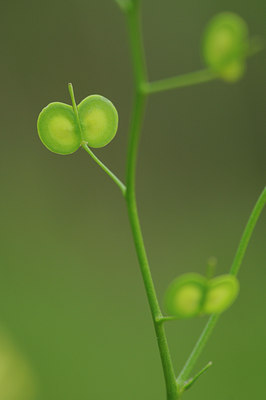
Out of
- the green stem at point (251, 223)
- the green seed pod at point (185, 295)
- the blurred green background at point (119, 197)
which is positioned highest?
the blurred green background at point (119, 197)

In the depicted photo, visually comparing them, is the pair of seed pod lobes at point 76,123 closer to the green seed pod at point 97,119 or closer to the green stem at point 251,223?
the green seed pod at point 97,119

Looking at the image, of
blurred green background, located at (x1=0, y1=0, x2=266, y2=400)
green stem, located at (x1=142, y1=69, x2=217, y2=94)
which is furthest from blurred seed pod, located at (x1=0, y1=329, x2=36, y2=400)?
blurred green background, located at (x1=0, y1=0, x2=266, y2=400)

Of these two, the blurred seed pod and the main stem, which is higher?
the blurred seed pod

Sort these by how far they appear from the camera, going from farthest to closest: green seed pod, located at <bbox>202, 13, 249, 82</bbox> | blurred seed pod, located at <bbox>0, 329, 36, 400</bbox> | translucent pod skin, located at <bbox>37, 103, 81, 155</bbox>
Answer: blurred seed pod, located at <bbox>0, 329, 36, 400</bbox> → translucent pod skin, located at <bbox>37, 103, 81, 155</bbox> → green seed pod, located at <bbox>202, 13, 249, 82</bbox>

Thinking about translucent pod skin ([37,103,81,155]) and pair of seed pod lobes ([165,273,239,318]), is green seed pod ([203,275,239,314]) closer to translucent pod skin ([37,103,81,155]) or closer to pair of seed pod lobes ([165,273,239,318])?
pair of seed pod lobes ([165,273,239,318])

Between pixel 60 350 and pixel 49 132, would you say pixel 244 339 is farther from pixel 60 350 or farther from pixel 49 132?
pixel 49 132

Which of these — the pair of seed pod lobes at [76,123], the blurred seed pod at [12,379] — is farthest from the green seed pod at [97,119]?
the blurred seed pod at [12,379]
